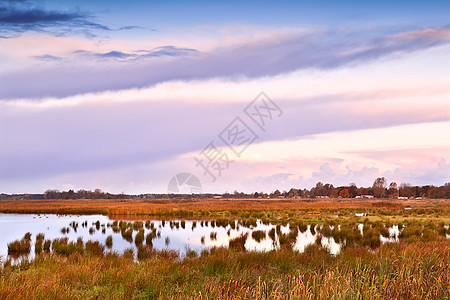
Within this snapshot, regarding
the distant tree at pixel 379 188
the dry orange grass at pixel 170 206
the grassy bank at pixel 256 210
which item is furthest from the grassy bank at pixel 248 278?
the distant tree at pixel 379 188

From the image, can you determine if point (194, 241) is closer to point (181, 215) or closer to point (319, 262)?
point (319, 262)

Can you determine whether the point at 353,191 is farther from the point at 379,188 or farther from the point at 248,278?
the point at 248,278

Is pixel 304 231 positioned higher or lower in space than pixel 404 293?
lower

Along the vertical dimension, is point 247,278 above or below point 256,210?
above

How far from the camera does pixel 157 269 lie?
8773 mm

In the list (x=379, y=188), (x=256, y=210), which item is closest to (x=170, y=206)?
(x=256, y=210)

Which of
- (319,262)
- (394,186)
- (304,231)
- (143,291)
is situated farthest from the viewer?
(394,186)

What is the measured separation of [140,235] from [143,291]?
13.3m

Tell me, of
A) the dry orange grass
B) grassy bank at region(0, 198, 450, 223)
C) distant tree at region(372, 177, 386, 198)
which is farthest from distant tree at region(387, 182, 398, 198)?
grassy bank at region(0, 198, 450, 223)

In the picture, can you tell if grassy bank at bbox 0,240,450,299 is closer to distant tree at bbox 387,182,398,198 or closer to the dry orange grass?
the dry orange grass

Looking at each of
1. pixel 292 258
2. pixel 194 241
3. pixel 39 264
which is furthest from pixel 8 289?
pixel 194 241

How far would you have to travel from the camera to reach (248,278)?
7879 millimetres

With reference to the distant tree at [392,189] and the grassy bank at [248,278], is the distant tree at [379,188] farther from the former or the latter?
the grassy bank at [248,278]

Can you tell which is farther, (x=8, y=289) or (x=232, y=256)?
(x=232, y=256)
